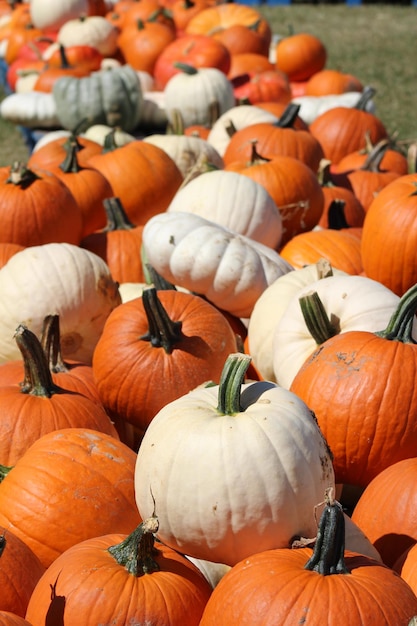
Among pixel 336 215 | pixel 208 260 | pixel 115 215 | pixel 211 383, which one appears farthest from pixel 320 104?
pixel 211 383

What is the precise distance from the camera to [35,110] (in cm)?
692

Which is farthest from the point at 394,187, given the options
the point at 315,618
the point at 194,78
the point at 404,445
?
the point at 194,78

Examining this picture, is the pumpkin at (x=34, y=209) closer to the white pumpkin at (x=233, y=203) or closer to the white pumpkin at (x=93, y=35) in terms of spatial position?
the white pumpkin at (x=233, y=203)

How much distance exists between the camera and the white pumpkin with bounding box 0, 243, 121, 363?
291cm

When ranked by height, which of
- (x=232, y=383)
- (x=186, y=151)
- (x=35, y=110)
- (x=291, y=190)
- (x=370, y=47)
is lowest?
(x=370, y=47)

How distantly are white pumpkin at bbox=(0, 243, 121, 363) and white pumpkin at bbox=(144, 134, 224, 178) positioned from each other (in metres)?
1.68

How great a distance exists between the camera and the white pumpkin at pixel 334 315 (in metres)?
2.51

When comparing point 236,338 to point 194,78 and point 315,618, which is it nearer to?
point 315,618

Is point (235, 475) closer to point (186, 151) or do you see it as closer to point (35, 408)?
point (35, 408)

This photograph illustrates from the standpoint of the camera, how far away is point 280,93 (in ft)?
21.8

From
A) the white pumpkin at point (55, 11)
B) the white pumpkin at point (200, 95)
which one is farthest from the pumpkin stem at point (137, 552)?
the white pumpkin at point (55, 11)

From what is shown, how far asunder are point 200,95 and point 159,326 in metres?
3.96

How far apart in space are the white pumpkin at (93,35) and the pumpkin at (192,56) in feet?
2.86

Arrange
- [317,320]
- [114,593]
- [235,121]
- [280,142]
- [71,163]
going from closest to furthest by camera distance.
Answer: [114,593], [317,320], [71,163], [280,142], [235,121]
